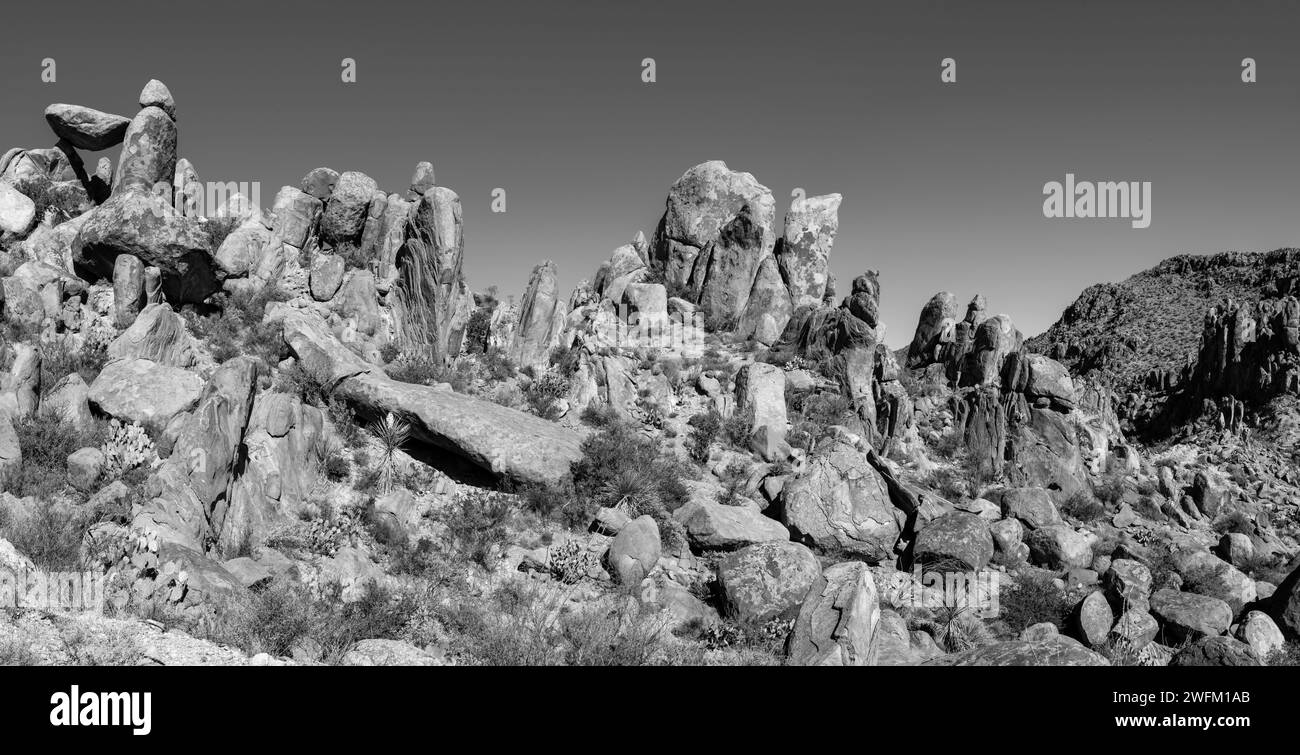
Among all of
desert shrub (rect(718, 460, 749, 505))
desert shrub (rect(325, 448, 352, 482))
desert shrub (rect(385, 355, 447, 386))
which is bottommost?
desert shrub (rect(718, 460, 749, 505))

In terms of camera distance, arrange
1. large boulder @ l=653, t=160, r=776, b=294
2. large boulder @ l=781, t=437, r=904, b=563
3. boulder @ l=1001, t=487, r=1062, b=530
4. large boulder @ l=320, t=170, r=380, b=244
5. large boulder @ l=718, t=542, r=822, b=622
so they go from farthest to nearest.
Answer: large boulder @ l=653, t=160, r=776, b=294 → large boulder @ l=320, t=170, r=380, b=244 → boulder @ l=1001, t=487, r=1062, b=530 → large boulder @ l=781, t=437, r=904, b=563 → large boulder @ l=718, t=542, r=822, b=622

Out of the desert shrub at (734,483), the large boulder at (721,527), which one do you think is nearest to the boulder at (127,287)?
the large boulder at (721,527)

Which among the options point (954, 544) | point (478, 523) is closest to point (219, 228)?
point (478, 523)

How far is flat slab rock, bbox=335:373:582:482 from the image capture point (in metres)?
16.4

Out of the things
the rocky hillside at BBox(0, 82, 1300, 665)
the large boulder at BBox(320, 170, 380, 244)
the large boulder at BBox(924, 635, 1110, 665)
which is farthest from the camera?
the large boulder at BBox(320, 170, 380, 244)

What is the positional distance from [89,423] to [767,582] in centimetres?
1399

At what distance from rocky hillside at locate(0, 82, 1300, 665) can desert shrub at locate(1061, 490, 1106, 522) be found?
111 mm

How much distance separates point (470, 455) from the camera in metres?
16.6

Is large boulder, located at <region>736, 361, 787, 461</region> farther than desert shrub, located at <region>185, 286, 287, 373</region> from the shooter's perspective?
Yes

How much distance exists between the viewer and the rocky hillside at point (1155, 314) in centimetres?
5781

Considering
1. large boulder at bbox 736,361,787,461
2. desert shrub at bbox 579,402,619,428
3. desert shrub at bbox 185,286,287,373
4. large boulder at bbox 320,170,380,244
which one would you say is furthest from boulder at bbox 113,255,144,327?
large boulder at bbox 736,361,787,461

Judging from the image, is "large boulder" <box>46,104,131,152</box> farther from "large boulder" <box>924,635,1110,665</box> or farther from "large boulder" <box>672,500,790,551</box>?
"large boulder" <box>924,635,1110,665</box>

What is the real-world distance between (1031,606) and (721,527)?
7676 millimetres
